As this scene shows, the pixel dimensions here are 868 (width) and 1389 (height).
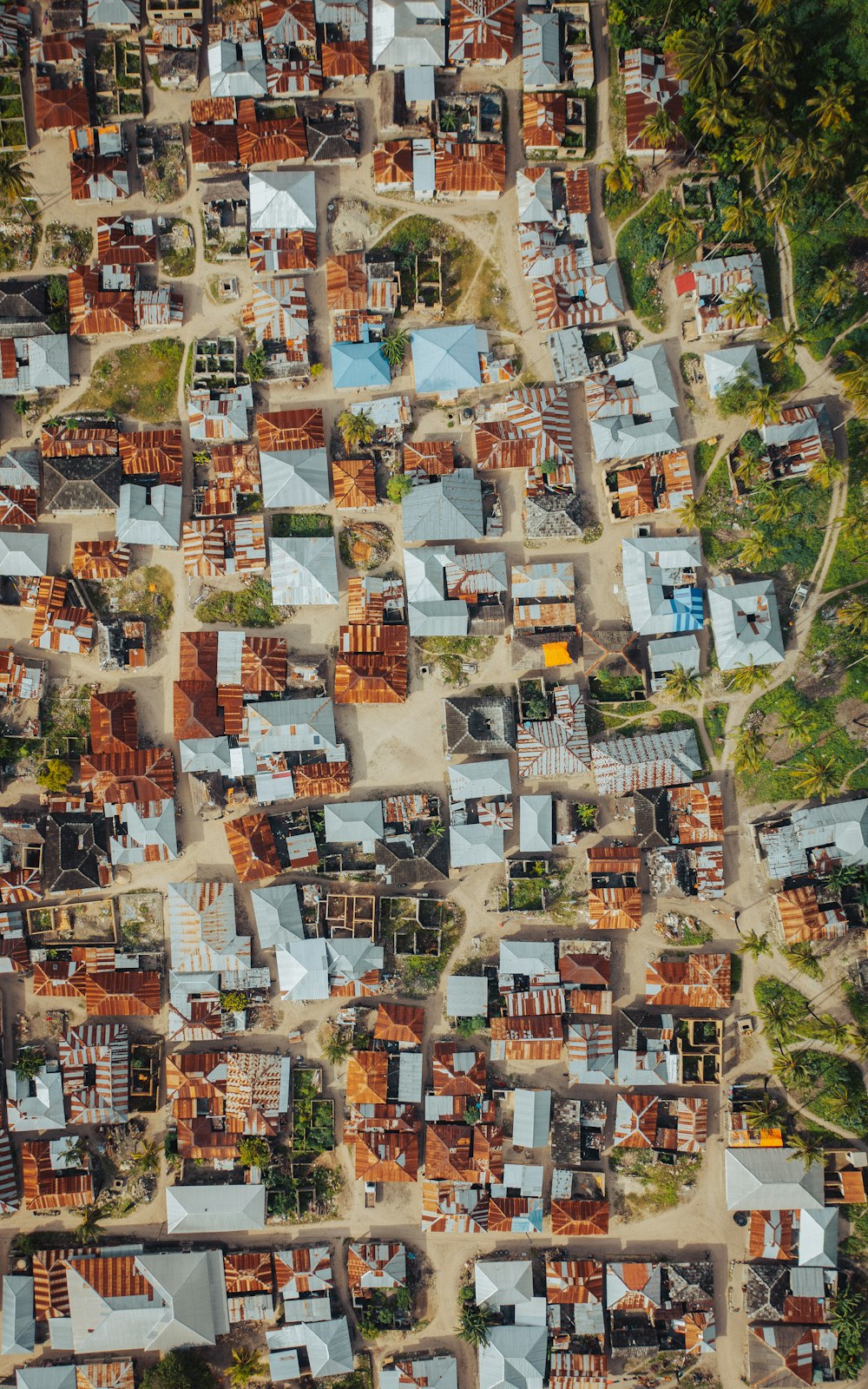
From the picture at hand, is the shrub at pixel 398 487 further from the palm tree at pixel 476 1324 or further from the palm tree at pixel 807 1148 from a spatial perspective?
the palm tree at pixel 476 1324

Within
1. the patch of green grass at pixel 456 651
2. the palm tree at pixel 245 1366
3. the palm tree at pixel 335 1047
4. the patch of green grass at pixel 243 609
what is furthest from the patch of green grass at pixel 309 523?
the palm tree at pixel 245 1366

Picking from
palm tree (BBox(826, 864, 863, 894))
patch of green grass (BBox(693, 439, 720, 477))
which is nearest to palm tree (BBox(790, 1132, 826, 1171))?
palm tree (BBox(826, 864, 863, 894))

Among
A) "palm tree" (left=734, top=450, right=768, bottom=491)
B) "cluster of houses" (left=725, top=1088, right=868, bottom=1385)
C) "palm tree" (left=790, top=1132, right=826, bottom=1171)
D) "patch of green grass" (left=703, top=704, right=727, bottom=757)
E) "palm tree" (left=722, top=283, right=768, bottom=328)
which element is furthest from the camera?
"patch of green grass" (left=703, top=704, right=727, bottom=757)

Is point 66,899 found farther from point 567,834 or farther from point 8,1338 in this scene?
point 567,834

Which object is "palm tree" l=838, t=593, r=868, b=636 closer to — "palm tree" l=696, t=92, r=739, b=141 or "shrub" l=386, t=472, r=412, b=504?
"shrub" l=386, t=472, r=412, b=504

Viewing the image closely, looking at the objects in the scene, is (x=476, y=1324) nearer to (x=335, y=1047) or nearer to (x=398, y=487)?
(x=335, y=1047)

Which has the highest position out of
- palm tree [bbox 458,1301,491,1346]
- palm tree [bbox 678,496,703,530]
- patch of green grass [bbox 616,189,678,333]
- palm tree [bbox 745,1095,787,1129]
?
patch of green grass [bbox 616,189,678,333]

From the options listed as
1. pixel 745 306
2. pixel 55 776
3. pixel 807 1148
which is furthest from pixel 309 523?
pixel 807 1148
